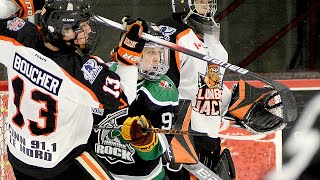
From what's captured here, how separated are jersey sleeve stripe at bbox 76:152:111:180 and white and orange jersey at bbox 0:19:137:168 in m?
0.04

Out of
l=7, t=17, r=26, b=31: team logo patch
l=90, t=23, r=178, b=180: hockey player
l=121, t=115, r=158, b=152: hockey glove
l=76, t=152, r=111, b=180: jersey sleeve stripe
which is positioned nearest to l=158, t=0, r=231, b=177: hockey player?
l=90, t=23, r=178, b=180: hockey player

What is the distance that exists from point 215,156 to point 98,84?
3.59 feet

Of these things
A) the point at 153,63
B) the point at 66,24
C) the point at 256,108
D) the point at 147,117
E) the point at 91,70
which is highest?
the point at 66,24

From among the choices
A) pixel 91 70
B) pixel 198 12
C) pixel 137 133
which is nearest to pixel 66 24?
pixel 91 70

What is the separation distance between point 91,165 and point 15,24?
0.47 metres

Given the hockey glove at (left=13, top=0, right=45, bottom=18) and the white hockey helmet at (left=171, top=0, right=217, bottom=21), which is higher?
the hockey glove at (left=13, top=0, right=45, bottom=18)

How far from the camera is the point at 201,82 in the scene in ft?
11.4

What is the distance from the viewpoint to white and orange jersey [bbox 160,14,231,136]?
133 inches

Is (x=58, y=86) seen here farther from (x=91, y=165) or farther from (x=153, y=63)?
(x=153, y=63)

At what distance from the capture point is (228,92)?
370cm

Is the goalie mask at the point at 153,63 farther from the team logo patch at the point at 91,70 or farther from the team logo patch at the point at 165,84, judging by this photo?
the team logo patch at the point at 91,70

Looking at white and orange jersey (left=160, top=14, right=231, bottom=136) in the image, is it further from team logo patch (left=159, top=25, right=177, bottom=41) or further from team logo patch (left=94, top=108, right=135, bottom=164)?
team logo patch (left=94, top=108, right=135, bottom=164)

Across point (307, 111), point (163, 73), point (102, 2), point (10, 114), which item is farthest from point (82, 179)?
point (102, 2)

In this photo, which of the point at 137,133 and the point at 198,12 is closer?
the point at 137,133
